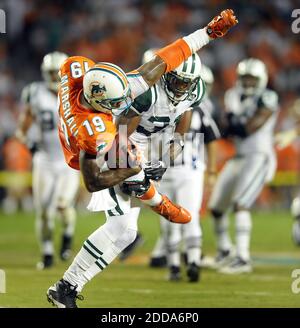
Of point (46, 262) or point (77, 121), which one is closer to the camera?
point (77, 121)

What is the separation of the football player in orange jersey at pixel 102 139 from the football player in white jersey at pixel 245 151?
7.82 ft

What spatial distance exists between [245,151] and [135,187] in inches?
120

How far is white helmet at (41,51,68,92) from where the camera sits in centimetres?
819

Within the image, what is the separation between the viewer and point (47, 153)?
8453 mm

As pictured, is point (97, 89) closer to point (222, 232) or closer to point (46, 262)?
point (46, 262)

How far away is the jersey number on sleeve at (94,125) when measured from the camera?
4999mm

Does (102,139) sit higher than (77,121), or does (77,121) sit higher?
(77,121)

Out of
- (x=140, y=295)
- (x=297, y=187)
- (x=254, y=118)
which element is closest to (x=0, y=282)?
(x=140, y=295)

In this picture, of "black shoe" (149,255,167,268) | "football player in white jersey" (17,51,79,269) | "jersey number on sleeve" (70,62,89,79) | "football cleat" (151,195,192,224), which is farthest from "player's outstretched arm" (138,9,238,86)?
"black shoe" (149,255,167,268)

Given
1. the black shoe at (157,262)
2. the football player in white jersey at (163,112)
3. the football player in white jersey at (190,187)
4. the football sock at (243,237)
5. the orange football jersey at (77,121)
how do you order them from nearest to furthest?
the orange football jersey at (77,121)
the football player in white jersey at (163,112)
the football player in white jersey at (190,187)
the football sock at (243,237)
the black shoe at (157,262)

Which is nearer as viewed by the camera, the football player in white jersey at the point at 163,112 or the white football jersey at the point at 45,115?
the football player in white jersey at the point at 163,112

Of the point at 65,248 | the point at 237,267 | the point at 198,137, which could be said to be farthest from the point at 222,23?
the point at 65,248

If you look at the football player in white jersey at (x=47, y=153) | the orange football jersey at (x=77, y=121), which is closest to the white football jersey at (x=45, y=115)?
the football player in white jersey at (x=47, y=153)

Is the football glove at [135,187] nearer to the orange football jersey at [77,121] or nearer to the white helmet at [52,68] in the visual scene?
the orange football jersey at [77,121]
